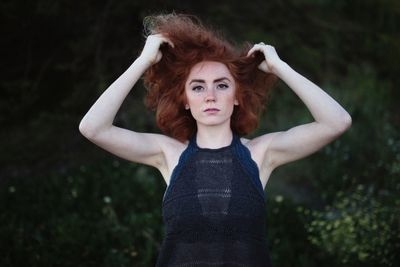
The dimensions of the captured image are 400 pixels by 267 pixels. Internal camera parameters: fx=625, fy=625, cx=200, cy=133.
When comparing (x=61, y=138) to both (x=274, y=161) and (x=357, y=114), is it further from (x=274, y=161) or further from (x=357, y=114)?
(x=274, y=161)

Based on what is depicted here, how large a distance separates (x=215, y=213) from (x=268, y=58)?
780mm

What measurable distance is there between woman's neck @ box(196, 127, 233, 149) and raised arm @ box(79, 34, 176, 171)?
20 cm

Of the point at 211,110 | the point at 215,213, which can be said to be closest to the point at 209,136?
the point at 211,110

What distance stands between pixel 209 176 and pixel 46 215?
267 cm

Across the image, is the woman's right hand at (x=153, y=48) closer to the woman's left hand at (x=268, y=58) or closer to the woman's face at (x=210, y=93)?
the woman's face at (x=210, y=93)

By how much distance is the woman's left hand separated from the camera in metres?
2.94

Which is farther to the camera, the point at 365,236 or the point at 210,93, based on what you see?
the point at 365,236

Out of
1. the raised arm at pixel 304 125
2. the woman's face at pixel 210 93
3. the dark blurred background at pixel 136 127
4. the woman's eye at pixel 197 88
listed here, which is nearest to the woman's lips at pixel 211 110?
the woman's face at pixel 210 93

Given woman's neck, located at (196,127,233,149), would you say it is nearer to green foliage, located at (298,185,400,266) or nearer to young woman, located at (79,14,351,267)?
young woman, located at (79,14,351,267)

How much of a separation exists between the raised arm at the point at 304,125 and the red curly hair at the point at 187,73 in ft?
0.45

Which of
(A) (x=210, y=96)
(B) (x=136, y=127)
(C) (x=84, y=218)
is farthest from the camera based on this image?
(B) (x=136, y=127)

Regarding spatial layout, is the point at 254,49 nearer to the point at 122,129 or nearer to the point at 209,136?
the point at 209,136

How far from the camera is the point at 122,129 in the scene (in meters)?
2.94

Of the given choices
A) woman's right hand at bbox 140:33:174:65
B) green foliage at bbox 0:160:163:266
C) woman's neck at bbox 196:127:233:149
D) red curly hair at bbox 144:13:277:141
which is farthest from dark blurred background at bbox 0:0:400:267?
woman's right hand at bbox 140:33:174:65
